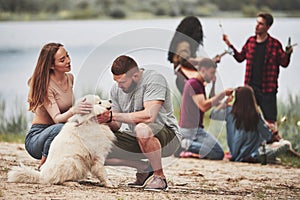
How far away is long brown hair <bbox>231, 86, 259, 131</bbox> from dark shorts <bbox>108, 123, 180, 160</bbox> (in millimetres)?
1614

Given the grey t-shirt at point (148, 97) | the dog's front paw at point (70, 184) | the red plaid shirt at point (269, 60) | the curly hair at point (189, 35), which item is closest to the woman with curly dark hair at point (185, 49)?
the curly hair at point (189, 35)

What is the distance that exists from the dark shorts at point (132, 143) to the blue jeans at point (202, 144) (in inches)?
55.0

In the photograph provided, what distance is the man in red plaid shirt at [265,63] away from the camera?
241 inches

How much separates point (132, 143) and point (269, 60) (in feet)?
7.02

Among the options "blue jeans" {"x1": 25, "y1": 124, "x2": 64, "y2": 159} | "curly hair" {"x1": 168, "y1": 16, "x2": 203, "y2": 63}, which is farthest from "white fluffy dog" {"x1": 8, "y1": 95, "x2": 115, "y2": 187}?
"curly hair" {"x1": 168, "y1": 16, "x2": 203, "y2": 63}

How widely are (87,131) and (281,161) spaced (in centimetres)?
234

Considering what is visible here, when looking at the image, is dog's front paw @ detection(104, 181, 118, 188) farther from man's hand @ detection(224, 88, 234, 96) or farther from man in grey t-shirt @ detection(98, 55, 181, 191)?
man's hand @ detection(224, 88, 234, 96)

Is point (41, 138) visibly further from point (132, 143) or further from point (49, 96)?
point (132, 143)

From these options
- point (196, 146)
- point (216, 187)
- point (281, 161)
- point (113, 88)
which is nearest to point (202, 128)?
point (196, 146)

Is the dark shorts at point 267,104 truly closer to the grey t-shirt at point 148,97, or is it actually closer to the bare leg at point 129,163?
the grey t-shirt at point 148,97

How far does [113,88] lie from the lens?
4.60m

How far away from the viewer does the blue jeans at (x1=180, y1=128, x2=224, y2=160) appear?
599 centimetres

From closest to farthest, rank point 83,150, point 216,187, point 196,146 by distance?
point 83,150 < point 216,187 < point 196,146

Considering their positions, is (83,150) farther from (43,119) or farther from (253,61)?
(253,61)
